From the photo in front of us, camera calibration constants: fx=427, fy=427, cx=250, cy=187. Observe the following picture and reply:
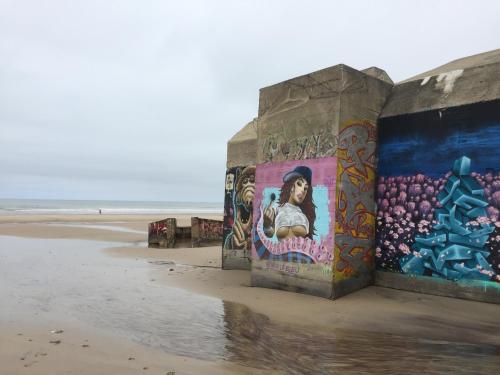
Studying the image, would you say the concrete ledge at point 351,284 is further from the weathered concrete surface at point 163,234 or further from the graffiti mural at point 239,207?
the weathered concrete surface at point 163,234

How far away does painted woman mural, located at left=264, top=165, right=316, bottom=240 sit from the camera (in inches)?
324

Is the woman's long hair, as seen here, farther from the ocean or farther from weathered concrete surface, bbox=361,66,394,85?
the ocean

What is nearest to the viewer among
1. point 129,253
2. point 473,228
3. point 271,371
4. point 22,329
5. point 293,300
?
point 271,371

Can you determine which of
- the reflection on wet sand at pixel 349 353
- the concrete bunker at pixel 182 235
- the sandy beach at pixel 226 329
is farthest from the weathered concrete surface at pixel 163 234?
the reflection on wet sand at pixel 349 353

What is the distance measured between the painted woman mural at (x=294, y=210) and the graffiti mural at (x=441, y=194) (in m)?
1.48

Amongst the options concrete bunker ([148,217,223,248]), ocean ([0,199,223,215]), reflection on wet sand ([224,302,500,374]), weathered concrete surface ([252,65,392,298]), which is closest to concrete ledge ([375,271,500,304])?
weathered concrete surface ([252,65,392,298])

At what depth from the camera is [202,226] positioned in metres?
18.4

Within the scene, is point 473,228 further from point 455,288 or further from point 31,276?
point 31,276

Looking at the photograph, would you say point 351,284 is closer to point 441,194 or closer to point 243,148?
point 441,194

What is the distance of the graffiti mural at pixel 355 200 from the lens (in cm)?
782

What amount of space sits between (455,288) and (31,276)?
9.43 m

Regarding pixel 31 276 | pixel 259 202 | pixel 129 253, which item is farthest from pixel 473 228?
pixel 129 253

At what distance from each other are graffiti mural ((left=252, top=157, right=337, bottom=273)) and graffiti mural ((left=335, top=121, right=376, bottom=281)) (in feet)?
0.67

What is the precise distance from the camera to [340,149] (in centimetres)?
784
